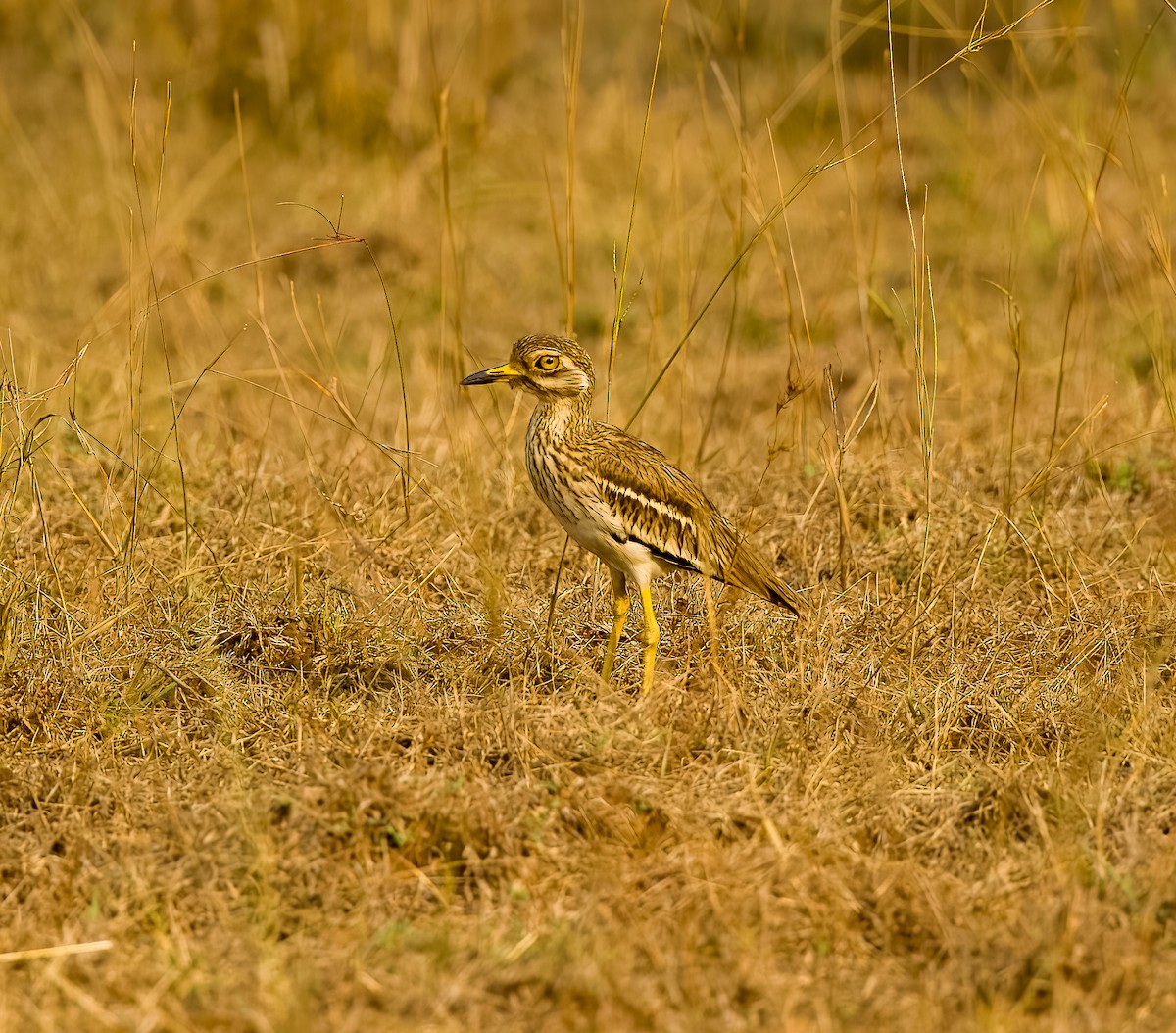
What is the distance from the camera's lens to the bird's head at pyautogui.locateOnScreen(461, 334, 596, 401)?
391cm

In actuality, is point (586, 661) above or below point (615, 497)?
below

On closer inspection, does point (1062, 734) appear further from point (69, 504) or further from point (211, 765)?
point (69, 504)

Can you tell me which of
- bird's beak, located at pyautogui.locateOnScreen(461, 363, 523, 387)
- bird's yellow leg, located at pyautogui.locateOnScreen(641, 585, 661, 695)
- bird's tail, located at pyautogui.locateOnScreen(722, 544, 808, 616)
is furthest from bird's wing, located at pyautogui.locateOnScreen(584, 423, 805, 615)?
bird's beak, located at pyautogui.locateOnScreen(461, 363, 523, 387)

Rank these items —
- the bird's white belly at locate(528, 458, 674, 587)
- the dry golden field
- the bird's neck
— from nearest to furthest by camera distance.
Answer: the dry golden field → the bird's white belly at locate(528, 458, 674, 587) → the bird's neck

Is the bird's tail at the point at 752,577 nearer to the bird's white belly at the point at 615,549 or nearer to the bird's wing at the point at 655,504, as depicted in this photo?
the bird's wing at the point at 655,504

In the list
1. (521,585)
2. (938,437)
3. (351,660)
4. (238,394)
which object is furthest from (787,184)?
(351,660)

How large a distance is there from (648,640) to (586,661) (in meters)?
0.24

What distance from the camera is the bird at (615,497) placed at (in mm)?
3791

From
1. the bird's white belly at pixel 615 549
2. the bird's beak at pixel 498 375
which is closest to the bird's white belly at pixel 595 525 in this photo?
the bird's white belly at pixel 615 549

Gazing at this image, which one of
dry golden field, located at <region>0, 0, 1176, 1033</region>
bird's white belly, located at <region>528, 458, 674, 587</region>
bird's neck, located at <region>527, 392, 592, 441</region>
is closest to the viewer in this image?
dry golden field, located at <region>0, 0, 1176, 1033</region>

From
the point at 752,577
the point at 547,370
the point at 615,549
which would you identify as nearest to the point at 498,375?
the point at 547,370

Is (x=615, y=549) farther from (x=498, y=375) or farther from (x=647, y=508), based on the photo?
(x=498, y=375)

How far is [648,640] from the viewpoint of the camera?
3.87 m

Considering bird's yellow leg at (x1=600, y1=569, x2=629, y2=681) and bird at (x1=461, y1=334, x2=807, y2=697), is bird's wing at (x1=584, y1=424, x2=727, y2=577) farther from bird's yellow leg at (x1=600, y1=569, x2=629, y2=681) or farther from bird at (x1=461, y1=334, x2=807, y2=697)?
bird's yellow leg at (x1=600, y1=569, x2=629, y2=681)
